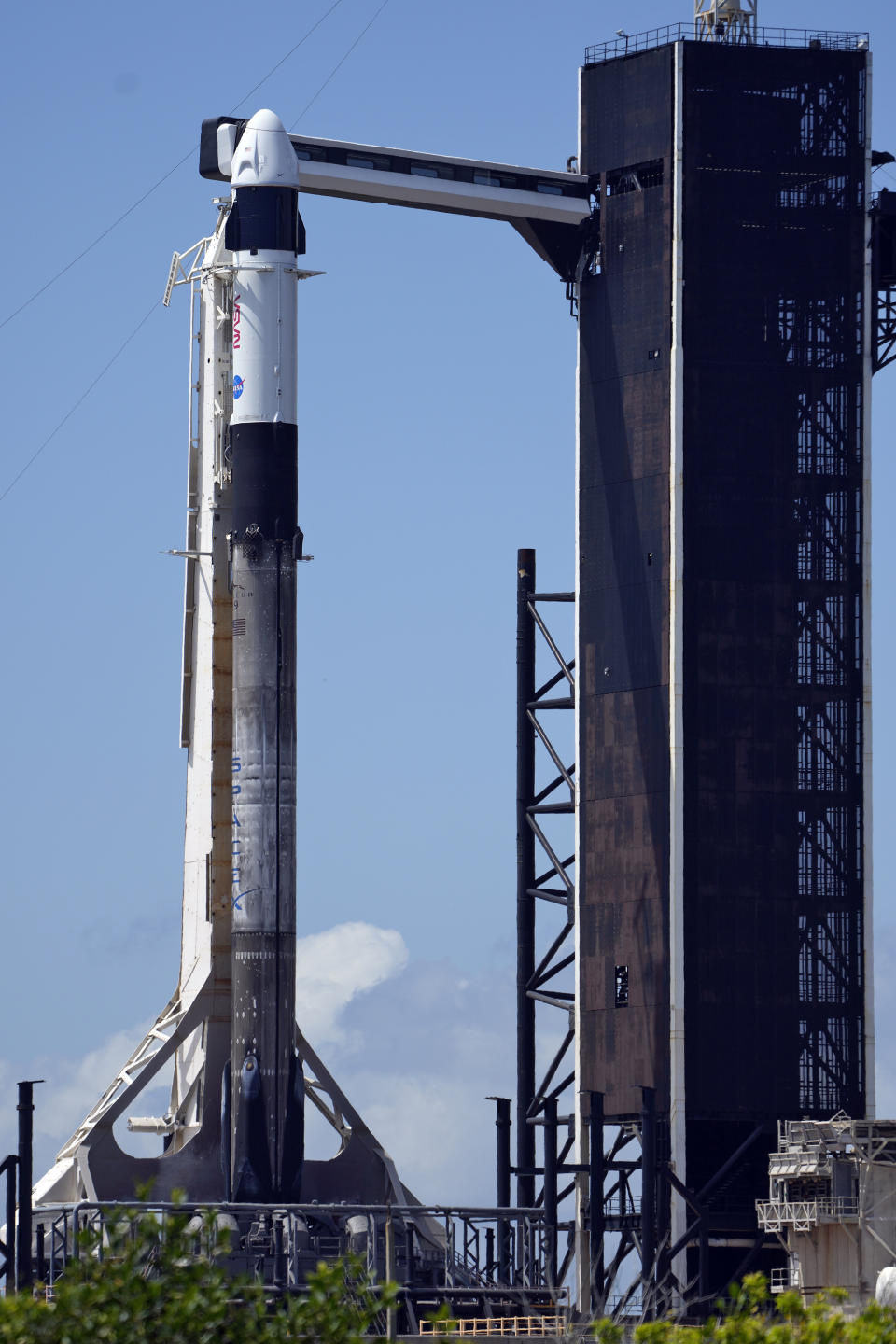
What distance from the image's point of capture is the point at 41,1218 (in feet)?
220

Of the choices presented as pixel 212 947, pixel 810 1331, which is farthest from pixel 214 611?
pixel 810 1331

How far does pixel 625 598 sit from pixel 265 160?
53.1ft

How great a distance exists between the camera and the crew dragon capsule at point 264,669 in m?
65.5

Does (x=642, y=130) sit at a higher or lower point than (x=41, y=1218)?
higher

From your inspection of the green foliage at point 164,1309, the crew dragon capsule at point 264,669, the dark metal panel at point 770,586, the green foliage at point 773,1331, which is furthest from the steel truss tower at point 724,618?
the green foliage at point 164,1309

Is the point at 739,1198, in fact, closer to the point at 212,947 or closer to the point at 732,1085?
the point at 732,1085

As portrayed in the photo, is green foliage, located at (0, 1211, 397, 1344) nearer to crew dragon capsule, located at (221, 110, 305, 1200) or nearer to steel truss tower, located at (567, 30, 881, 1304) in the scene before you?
crew dragon capsule, located at (221, 110, 305, 1200)

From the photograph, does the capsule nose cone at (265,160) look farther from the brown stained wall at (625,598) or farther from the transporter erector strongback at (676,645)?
the brown stained wall at (625,598)

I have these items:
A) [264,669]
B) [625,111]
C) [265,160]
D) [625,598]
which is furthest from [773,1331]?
[625,111]

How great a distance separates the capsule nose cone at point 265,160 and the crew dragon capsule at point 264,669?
3 centimetres

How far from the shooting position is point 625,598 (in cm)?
7738

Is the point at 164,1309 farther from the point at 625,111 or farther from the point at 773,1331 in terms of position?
the point at 625,111

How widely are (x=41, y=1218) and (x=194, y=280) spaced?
83.2 ft

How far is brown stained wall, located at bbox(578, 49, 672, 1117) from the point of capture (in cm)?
7569
